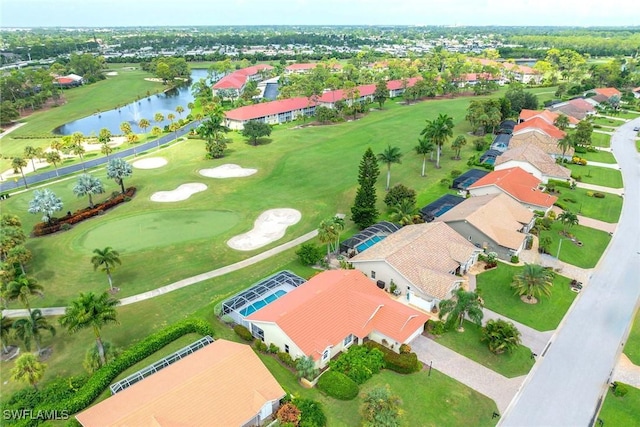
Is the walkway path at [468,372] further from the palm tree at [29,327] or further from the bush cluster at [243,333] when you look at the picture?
the palm tree at [29,327]

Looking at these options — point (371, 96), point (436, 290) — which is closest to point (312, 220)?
point (436, 290)

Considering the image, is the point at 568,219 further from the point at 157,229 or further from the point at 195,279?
the point at 157,229

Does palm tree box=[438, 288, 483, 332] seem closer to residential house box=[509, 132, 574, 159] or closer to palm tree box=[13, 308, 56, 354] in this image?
palm tree box=[13, 308, 56, 354]

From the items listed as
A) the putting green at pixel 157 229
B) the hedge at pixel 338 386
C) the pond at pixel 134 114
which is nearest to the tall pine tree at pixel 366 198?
the putting green at pixel 157 229

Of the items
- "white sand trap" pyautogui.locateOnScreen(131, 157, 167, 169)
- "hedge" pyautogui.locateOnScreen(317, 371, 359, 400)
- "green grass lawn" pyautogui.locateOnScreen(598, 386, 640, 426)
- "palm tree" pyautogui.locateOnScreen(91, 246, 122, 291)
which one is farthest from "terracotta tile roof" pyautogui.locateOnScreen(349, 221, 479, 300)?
"white sand trap" pyautogui.locateOnScreen(131, 157, 167, 169)

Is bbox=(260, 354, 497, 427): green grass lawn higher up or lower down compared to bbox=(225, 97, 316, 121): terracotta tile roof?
lower down

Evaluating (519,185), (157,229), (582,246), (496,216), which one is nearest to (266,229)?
(157,229)
